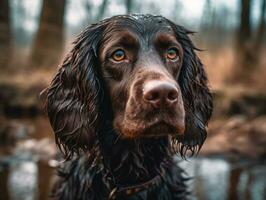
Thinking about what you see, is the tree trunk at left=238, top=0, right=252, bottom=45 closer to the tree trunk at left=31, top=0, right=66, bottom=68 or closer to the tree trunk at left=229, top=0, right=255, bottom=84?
the tree trunk at left=229, top=0, right=255, bottom=84

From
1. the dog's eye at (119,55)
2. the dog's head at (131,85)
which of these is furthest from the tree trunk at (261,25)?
the dog's eye at (119,55)

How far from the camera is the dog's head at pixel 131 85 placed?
3.41 m

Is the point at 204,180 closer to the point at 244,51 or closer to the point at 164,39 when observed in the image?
the point at 164,39

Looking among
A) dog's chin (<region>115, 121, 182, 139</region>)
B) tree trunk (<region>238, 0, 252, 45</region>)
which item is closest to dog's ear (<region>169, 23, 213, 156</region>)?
dog's chin (<region>115, 121, 182, 139</region>)

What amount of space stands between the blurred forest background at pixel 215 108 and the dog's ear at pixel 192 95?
1.39 ft

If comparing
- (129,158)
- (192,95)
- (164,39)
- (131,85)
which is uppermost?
(164,39)

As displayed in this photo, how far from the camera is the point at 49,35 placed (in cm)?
1655

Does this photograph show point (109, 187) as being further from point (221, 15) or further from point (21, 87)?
point (221, 15)

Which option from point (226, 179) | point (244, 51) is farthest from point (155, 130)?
point (244, 51)

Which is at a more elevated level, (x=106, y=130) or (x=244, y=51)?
(x=106, y=130)

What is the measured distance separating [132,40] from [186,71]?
0.60 metres

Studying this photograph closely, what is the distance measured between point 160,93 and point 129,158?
3.27 feet

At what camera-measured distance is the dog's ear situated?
4.15 m

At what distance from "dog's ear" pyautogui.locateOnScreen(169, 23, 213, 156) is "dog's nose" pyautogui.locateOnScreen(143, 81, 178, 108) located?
81cm
